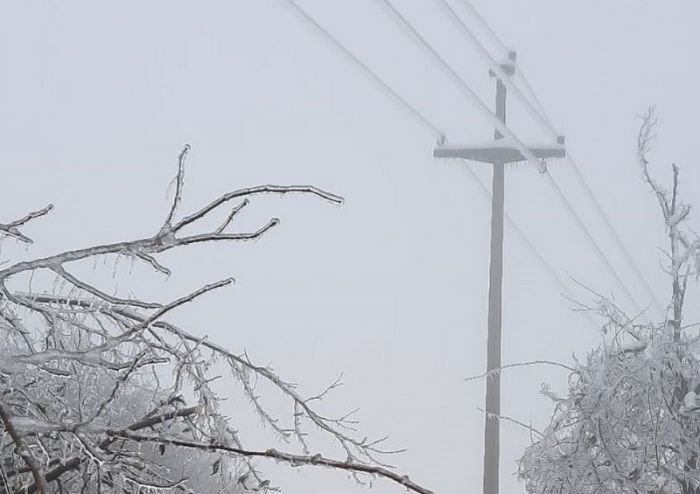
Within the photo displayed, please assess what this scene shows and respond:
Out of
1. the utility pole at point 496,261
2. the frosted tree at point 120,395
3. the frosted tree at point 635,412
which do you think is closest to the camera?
the frosted tree at point 120,395

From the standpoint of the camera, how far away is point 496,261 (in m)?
14.1

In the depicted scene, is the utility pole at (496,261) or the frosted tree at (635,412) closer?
the frosted tree at (635,412)

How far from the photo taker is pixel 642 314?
32.6 feet

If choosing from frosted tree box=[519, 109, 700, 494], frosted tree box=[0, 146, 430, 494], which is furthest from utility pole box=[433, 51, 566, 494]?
frosted tree box=[0, 146, 430, 494]

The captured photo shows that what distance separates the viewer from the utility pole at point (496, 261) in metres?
13.5

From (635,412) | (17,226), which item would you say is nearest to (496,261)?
(635,412)

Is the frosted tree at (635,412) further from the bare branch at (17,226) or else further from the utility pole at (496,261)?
the bare branch at (17,226)

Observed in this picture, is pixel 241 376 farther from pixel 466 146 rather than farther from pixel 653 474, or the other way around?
pixel 466 146

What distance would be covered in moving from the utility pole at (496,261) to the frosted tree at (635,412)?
2.51 m

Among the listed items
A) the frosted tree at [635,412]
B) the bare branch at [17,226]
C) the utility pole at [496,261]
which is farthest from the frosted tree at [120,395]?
the utility pole at [496,261]

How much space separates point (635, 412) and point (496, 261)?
17.0 ft

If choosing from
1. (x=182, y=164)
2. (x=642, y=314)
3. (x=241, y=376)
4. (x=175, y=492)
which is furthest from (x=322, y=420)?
(x=642, y=314)

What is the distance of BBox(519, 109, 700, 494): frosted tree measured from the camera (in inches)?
344

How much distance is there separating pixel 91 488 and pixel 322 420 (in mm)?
453
